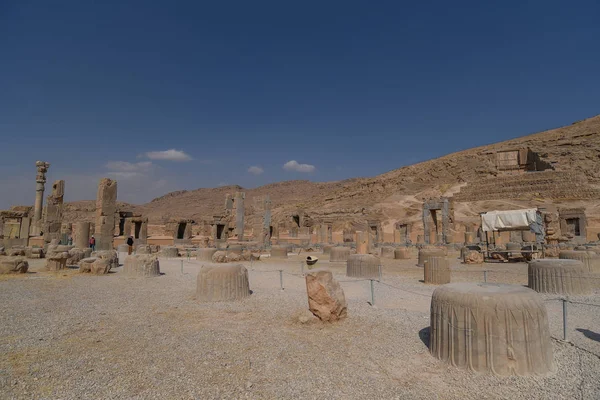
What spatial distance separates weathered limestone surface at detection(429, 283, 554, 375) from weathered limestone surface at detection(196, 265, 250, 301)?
4714 mm

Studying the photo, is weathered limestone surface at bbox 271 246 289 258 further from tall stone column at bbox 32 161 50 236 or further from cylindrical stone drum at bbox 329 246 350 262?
tall stone column at bbox 32 161 50 236

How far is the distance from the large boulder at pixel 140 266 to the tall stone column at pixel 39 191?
21.5 meters

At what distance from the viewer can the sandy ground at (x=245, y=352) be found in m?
3.48

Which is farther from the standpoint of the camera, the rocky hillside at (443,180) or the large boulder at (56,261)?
the rocky hillside at (443,180)

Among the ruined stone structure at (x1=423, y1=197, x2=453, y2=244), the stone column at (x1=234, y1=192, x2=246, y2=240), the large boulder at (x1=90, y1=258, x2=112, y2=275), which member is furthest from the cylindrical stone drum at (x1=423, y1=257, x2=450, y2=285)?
the stone column at (x1=234, y1=192, x2=246, y2=240)

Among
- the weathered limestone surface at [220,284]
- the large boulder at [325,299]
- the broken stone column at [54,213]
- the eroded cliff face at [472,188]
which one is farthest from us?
the eroded cliff face at [472,188]

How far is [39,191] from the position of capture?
2798cm

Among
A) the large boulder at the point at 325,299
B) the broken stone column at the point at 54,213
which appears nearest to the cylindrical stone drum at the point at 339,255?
the large boulder at the point at 325,299

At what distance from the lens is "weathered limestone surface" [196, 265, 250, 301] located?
764cm

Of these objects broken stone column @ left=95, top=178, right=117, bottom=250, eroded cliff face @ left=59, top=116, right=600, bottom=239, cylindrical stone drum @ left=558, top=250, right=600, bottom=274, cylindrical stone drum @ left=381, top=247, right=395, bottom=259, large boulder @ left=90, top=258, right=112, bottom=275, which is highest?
eroded cliff face @ left=59, top=116, right=600, bottom=239

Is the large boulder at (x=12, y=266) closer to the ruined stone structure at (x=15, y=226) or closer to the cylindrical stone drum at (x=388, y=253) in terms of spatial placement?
the ruined stone structure at (x=15, y=226)

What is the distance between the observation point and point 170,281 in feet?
35.6

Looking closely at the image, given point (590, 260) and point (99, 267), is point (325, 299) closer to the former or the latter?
point (590, 260)

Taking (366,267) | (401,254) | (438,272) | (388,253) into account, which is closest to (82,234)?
(366,267)
